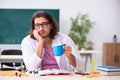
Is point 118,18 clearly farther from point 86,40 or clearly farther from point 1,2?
point 1,2

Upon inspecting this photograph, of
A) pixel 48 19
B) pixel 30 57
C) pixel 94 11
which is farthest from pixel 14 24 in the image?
pixel 30 57

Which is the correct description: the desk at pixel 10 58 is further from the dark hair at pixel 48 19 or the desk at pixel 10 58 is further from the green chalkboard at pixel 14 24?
the green chalkboard at pixel 14 24

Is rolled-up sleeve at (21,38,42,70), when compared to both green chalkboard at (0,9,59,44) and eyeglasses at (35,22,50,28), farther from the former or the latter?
green chalkboard at (0,9,59,44)

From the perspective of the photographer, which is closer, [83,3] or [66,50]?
[66,50]

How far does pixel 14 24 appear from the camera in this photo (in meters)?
6.82

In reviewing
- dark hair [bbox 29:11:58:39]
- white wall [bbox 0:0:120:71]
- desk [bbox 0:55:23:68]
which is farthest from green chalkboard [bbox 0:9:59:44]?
dark hair [bbox 29:11:58:39]

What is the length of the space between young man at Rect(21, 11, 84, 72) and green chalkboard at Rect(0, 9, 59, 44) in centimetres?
428

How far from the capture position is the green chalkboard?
677 centimetres

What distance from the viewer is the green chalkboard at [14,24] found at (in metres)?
6.77

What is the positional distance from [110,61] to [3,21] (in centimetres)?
306

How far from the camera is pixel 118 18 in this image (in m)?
7.16

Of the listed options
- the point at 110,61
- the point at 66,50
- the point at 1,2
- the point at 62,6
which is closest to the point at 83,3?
the point at 62,6

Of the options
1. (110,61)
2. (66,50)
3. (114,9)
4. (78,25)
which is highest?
(114,9)

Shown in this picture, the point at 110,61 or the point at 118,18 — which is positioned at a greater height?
the point at 118,18
